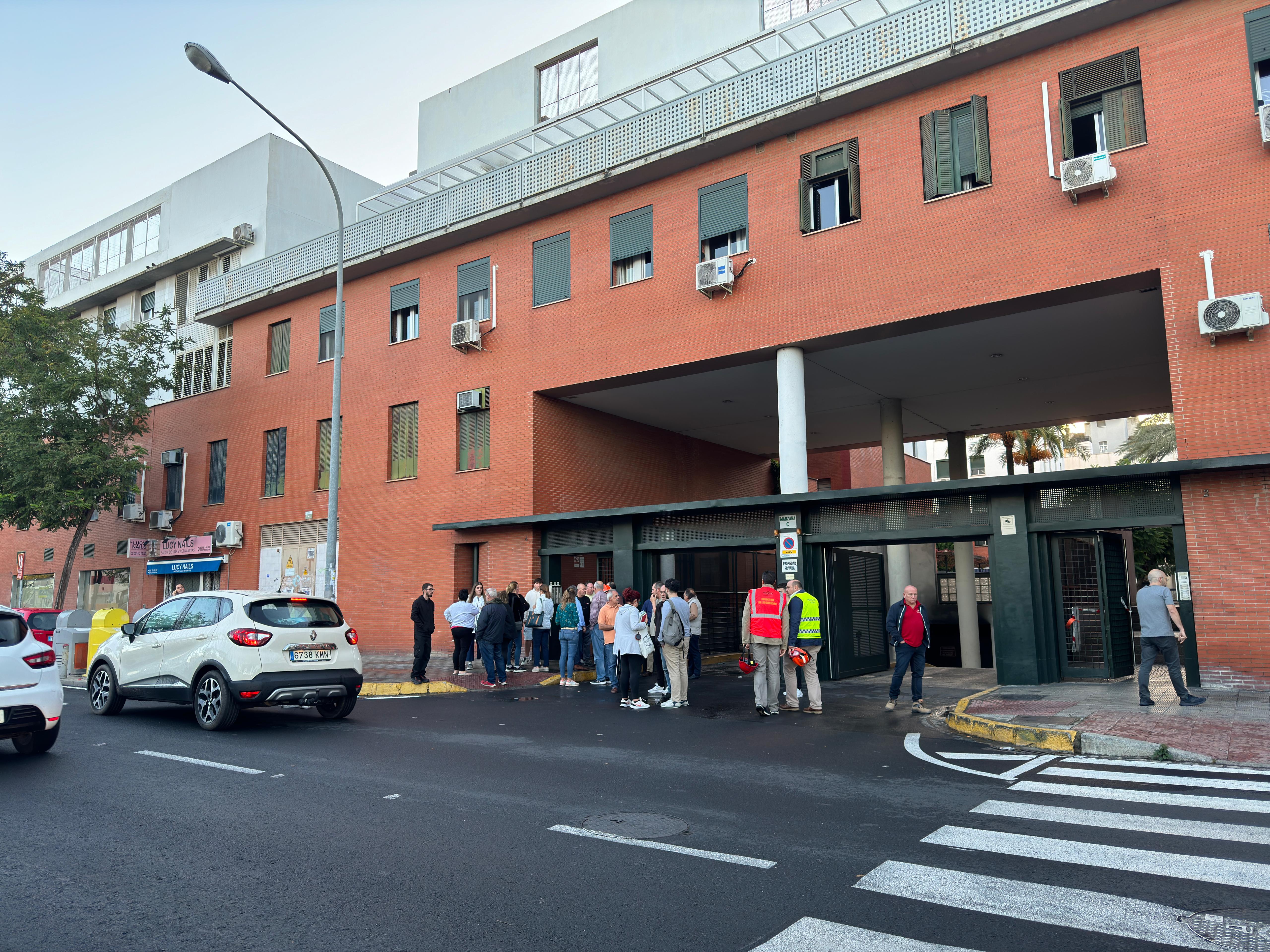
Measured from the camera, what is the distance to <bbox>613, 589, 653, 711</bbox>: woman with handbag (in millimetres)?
13148

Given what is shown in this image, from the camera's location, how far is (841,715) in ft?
39.0

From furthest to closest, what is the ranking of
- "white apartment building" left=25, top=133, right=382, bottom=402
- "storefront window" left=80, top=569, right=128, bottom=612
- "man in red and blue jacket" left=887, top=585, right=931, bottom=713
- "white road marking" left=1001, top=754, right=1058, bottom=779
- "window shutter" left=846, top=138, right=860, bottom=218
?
"storefront window" left=80, top=569, right=128, bottom=612, "white apartment building" left=25, top=133, right=382, bottom=402, "window shutter" left=846, top=138, right=860, bottom=218, "man in red and blue jacket" left=887, top=585, right=931, bottom=713, "white road marking" left=1001, top=754, right=1058, bottom=779

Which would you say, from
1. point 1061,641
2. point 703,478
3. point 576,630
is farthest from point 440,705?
point 703,478

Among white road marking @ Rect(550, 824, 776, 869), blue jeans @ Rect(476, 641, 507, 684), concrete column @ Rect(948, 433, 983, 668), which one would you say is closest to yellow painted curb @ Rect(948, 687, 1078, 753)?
white road marking @ Rect(550, 824, 776, 869)

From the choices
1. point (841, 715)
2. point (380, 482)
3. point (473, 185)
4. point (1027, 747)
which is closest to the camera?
point (1027, 747)

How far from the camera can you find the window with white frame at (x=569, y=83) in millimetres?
24734

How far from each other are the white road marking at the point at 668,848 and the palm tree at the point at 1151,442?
35719 millimetres

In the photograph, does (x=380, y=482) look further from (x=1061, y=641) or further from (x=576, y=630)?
(x=1061, y=641)

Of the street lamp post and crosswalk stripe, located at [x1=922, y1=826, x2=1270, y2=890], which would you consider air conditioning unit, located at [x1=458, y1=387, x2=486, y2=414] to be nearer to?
the street lamp post

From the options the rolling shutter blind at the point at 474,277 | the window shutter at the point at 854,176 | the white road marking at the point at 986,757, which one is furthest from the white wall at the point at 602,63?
the white road marking at the point at 986,757

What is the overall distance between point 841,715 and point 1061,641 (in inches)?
192

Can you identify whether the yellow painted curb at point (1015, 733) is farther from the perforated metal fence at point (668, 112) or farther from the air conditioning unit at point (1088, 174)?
the perforated metal fence at point (668, 112)

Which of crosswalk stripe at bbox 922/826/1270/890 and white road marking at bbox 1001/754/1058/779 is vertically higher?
crosswalk stripe at bbox 922/826/1270/890

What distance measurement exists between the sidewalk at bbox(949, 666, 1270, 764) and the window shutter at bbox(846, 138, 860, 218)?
28.8ft
